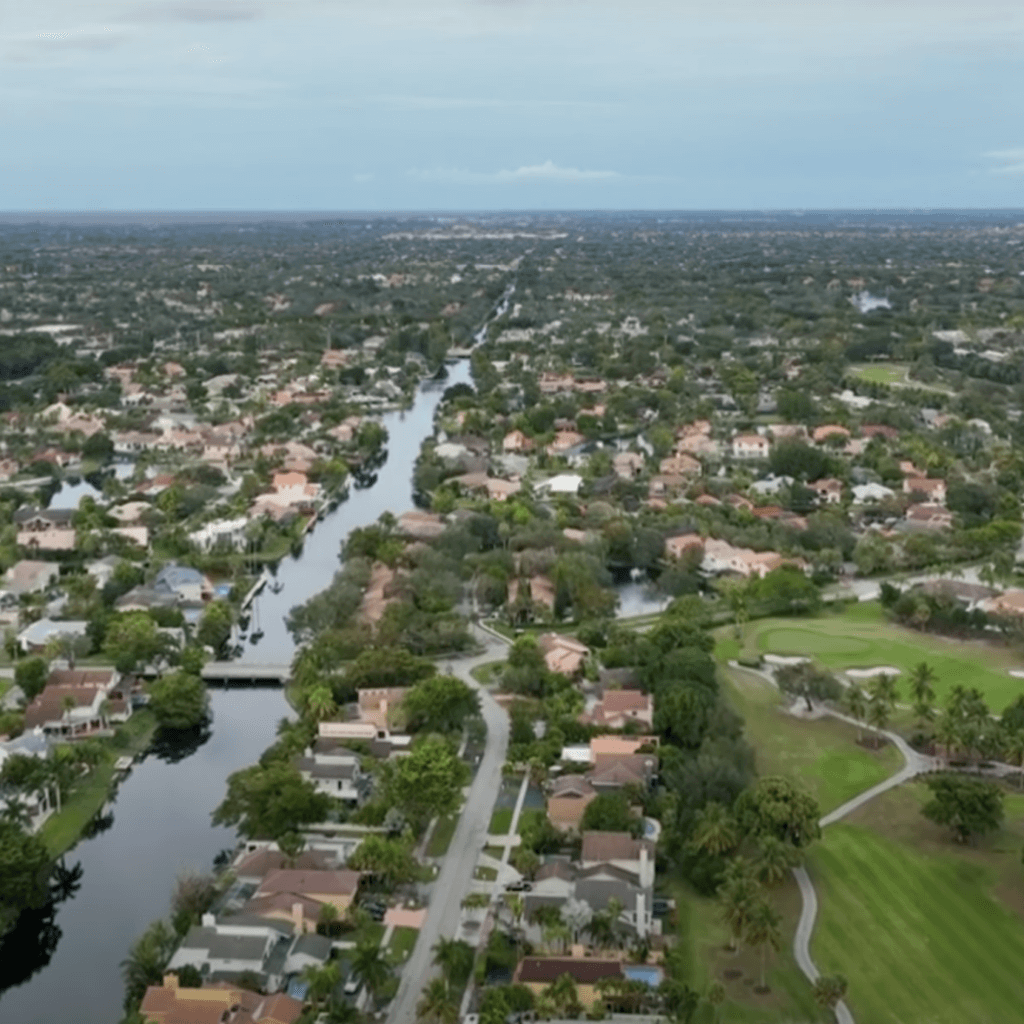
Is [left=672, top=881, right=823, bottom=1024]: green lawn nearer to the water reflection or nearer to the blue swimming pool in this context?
the blue swimming pool

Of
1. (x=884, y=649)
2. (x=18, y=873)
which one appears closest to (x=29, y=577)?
(x=18, y=873)

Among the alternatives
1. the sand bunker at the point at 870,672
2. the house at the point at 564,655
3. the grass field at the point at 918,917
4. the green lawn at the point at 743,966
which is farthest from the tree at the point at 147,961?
the sand bunker at the point at 870,672

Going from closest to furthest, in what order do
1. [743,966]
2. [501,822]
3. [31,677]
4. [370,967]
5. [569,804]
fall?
[370,967], [743,966], [569,804], [501,822], [31,677]

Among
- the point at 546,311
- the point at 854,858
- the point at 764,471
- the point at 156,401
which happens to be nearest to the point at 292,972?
A: the point at 854,858

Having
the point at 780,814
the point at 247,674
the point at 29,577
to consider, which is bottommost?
the point at 247,674

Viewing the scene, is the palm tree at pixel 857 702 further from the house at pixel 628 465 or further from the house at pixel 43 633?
the house at pixel 628 465

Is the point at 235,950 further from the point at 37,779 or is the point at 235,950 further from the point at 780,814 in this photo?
the point at 780,814

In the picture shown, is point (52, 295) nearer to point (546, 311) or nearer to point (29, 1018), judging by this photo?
point (546, 311)

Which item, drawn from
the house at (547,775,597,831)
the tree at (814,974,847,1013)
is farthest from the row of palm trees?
the tree at (814,974,847,1013)
